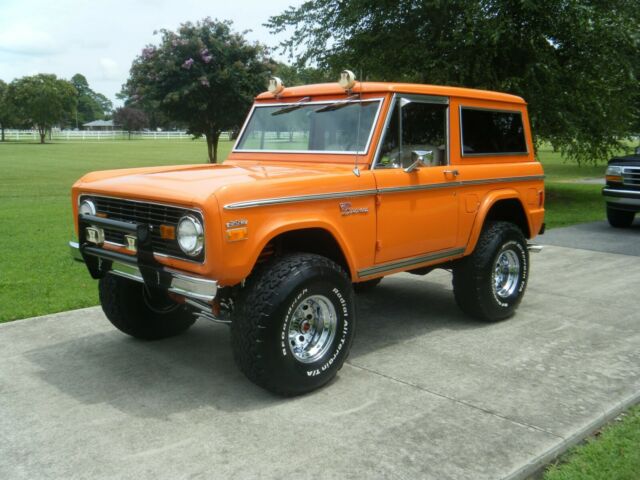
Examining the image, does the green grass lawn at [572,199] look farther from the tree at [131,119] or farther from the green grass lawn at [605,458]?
the tree at [131,119]

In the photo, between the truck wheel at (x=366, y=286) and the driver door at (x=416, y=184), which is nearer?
the driver door at (x=416, y=184)

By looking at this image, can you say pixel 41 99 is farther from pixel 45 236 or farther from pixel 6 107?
pixel 45 236

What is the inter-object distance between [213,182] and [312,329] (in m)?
1.21

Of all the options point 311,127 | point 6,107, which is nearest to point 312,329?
point 311,127

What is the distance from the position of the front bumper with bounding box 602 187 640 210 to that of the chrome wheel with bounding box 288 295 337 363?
27.5 feet

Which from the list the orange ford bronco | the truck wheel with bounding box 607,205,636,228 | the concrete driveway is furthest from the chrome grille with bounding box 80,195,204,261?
the truck wheel with bounding box 607,205,636,228

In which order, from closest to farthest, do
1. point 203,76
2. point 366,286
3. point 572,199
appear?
point 366,286, point 572,199, point 203,76

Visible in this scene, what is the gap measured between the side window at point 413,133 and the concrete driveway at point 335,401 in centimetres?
151

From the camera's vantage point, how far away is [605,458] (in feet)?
11.1

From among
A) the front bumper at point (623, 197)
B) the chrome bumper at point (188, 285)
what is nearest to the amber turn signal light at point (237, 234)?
the chrome bumper at point (188, 285)

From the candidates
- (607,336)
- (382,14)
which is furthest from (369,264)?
(382,14)

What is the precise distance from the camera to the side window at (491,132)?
5480 mm

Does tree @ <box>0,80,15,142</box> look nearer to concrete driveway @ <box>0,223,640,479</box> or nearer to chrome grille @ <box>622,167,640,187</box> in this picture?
chrome grille @ <box>622,167,640,187</box>

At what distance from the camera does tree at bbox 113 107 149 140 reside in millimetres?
100375
